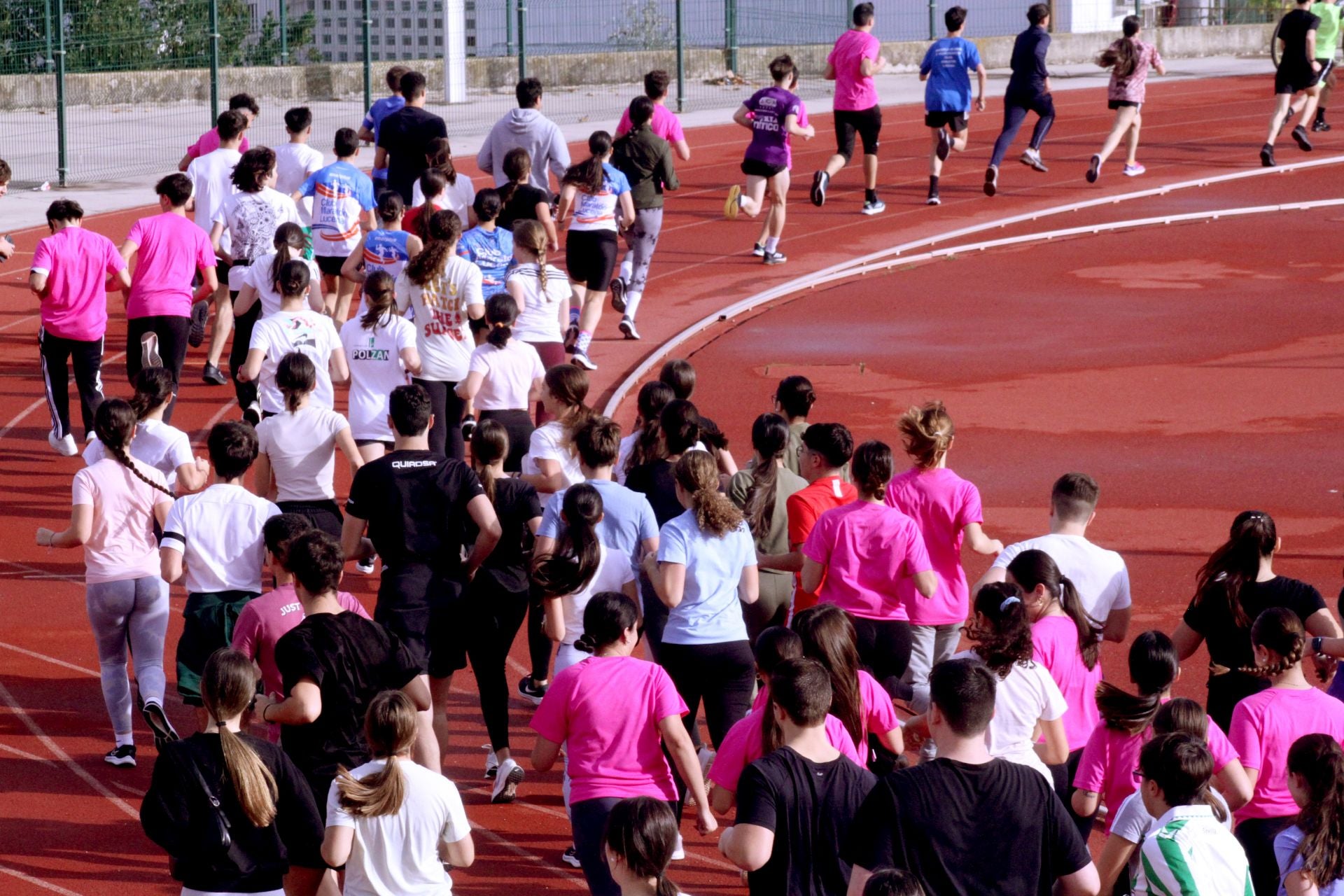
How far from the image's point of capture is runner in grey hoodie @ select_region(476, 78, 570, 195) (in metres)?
14.5

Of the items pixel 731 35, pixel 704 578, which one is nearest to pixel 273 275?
pixel 704 578

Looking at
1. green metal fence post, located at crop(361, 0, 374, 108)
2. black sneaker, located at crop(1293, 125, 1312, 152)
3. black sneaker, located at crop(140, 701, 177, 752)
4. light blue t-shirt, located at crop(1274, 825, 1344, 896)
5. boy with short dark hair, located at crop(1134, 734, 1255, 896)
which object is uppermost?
green metal fence post, located at crop(361, 0, 374, 108)

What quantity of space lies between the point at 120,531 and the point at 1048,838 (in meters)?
4.66

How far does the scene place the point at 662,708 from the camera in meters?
5.58

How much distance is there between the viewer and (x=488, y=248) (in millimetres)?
11656

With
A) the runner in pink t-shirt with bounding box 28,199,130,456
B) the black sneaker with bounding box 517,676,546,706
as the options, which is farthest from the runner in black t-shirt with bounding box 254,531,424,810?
the runner in pink t-shirt with bounding box 28,199,130,456

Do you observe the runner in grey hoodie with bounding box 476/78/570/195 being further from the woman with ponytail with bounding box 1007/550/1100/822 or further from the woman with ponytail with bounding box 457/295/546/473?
the woman with ponytail with bounding box 1007/550/1100/822

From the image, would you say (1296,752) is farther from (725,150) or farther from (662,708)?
(725,150)

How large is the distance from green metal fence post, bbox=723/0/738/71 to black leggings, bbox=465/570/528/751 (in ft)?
77.8

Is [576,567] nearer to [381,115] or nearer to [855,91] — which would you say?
[381,115]

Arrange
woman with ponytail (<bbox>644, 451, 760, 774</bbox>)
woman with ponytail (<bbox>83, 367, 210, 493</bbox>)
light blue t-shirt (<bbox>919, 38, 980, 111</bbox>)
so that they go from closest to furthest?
woman with ponytail (<bbox>644, 451, 760, 774</bbox>)
woman with ponytail (<bbox>83, 367, 210, 493</bbox>)
light blue t-shirt (<bbox>919, 38, 980, 111</bbox>)

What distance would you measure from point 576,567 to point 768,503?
1048 mm

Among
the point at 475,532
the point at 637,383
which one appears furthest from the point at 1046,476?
the point at 475,532

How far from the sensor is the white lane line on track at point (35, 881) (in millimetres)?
6613
